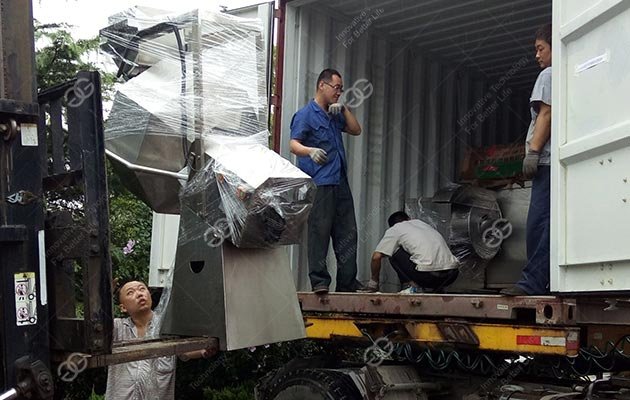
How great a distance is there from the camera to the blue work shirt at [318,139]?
18.4 ft

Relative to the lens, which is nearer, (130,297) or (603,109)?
(603,109)

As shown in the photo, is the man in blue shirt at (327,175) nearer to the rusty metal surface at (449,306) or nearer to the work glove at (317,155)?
the work glove at (317,155)

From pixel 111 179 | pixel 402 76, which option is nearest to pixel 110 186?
pixel 111 179

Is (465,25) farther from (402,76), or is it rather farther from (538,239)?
(538,239)

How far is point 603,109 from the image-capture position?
11.5 feet

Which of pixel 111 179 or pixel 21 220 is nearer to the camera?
pixel 21 220

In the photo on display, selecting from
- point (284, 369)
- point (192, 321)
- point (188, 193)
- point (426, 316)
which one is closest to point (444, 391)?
point (426, 316)

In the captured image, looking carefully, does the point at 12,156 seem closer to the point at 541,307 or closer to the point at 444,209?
the point at 541,307

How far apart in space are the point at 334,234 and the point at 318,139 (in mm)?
735

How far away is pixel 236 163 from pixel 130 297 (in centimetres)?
109

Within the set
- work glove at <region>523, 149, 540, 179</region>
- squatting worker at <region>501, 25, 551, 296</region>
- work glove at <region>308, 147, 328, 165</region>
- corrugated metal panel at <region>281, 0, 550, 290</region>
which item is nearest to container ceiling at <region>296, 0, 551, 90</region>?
corrugated metal panel at <region>281, 0, 550, 290</region>

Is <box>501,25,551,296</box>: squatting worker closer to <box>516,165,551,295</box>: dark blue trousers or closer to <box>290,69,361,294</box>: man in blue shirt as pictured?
<box>516,165,551,295</box>: dark blue trousers

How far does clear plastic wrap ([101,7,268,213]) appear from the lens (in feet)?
13.1

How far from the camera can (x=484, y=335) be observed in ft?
13.6
